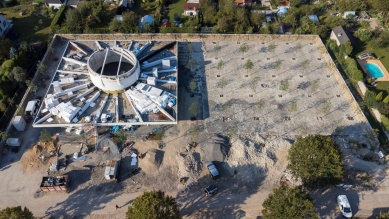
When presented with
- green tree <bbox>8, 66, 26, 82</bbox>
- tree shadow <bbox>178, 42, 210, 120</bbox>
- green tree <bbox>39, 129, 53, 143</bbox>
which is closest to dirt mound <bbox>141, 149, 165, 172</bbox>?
tree shadow <bbox>178, 42, 210, 120</bbox>

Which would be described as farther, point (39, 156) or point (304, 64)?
point (304, 64)

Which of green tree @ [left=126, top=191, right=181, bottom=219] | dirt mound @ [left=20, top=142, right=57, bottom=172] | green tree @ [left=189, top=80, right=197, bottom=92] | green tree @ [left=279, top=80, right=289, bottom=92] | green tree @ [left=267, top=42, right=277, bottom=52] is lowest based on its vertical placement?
green tree @ [left=126, top=191, right=181, bottom=219]

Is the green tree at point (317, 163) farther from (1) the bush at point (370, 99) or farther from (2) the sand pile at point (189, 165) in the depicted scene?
(1) the bush at point (370, 99)

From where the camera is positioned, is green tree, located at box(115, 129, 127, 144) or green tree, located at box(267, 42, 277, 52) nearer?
green tree, located at box(115, 129, 127, 144)

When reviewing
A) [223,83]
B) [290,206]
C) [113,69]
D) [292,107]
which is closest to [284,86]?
[292,107]

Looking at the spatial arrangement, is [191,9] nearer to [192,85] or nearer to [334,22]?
[192,85]

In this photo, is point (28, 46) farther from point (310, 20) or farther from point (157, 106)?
point (310, 20)

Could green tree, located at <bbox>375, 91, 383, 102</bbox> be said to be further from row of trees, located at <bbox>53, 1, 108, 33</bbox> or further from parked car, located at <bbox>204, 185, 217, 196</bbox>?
row of trees, located at <bbox>53, 1, 108, 33</bbox>

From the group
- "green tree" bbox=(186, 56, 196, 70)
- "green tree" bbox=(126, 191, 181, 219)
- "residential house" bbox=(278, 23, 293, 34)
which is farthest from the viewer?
"residential house" bbox=(278, 23, 293, 34)
